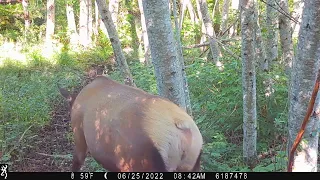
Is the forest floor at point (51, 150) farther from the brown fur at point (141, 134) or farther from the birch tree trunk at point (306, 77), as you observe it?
the birch tree trunk at point (306, 77)

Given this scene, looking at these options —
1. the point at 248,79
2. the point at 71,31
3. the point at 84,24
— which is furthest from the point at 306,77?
the point at 71,31

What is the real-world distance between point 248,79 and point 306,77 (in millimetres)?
1806

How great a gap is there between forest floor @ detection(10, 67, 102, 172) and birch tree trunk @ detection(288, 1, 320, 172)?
286 cm

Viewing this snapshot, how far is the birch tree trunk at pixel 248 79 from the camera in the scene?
554cm

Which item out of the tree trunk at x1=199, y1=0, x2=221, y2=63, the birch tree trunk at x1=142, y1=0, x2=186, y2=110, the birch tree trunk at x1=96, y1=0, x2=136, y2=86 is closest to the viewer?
the birch tree trunk at x1=142, y1=0, x2=186, y2=110

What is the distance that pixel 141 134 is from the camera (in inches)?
131

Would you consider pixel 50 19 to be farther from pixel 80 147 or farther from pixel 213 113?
pixel 80 147

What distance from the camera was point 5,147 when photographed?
20.1ft

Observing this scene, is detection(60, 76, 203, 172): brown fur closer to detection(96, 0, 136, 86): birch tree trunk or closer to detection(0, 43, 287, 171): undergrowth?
detection(0, 43, 287, 171): undergrowth

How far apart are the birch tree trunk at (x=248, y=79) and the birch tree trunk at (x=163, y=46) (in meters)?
1.33

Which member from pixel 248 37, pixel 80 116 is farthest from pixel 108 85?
pixel 248 37

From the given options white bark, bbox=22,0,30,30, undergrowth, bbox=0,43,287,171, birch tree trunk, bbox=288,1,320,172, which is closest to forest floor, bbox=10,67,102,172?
undergrowth, bbox=0,43,287,171

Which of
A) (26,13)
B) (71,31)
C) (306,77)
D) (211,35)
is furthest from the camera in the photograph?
(26,13)

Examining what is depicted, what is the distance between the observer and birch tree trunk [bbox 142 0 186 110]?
14.7 feet
